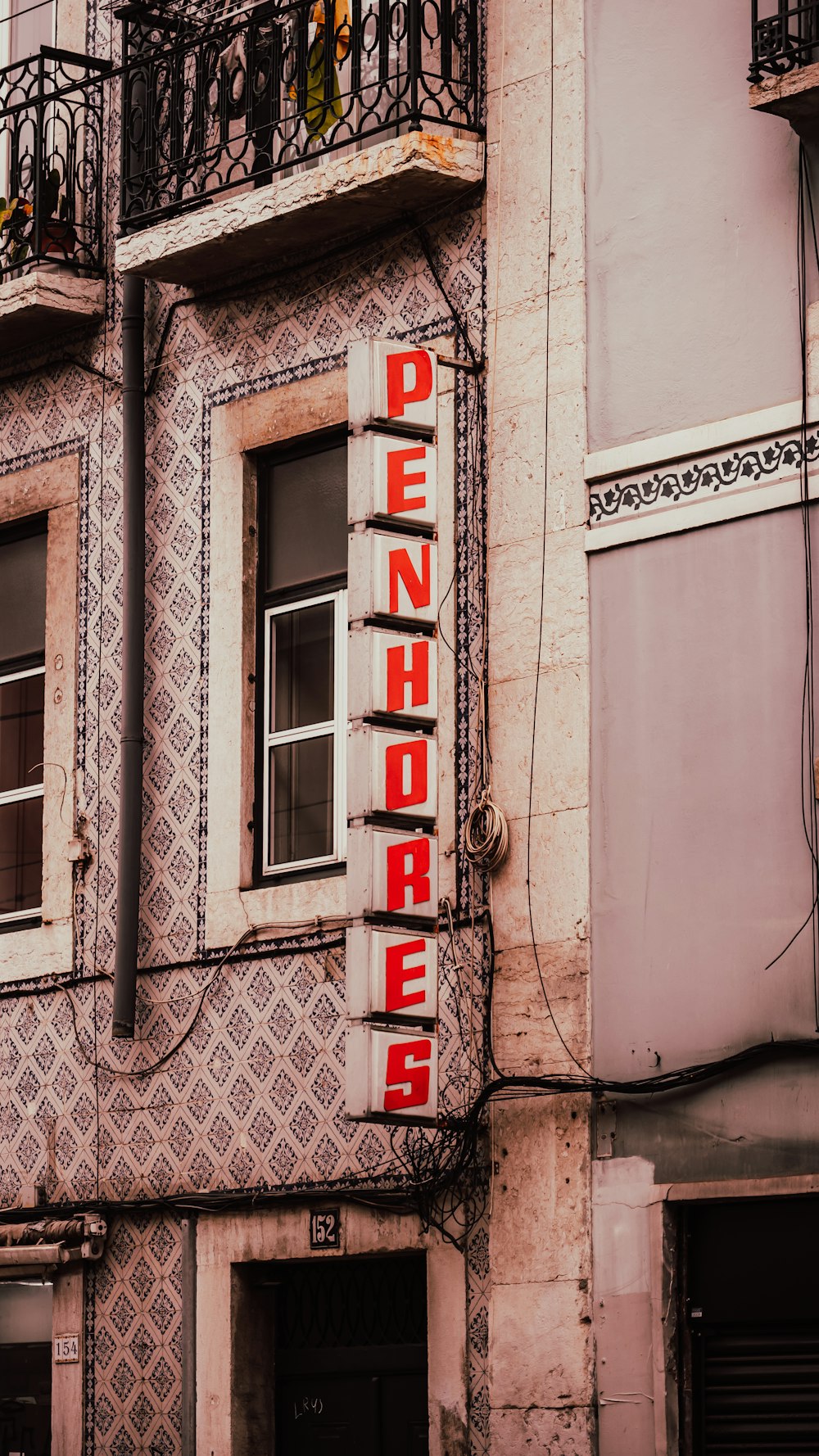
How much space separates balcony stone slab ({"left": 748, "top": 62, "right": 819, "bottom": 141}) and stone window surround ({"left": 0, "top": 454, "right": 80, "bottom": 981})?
16.7 ft

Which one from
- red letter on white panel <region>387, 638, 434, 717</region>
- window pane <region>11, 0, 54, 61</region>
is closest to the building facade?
red letter on white panel <region>387, 638, 434, 717</region>

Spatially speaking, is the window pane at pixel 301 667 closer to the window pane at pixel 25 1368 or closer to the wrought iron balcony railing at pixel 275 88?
the wrought iron balcony railing at pixel 275 88

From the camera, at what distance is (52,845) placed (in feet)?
48.3

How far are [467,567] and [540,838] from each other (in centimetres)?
140

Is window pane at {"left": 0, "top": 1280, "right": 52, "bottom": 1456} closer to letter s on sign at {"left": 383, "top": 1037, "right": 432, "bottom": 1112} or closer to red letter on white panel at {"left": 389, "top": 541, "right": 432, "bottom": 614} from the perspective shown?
letter s on sign at {"left": 383, "top": 1037, "right": 432, "bottom": 1112}

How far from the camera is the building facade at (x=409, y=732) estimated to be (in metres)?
11.4

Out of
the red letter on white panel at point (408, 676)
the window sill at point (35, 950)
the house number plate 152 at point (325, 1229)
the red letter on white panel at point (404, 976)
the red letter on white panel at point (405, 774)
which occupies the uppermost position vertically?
the red letter on white panel at point (408, 676)

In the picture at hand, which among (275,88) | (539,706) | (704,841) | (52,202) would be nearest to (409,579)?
(539,706)

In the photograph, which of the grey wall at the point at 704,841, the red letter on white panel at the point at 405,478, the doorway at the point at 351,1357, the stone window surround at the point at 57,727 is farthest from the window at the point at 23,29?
the doorway at the point at 351,1357

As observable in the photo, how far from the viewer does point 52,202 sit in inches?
610

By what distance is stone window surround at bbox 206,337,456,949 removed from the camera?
13352 mm

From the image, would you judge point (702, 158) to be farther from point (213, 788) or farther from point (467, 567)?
point (213, 788)

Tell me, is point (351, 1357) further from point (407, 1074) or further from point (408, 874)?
point (408, 874)

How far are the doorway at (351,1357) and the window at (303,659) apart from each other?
6.52 ft
